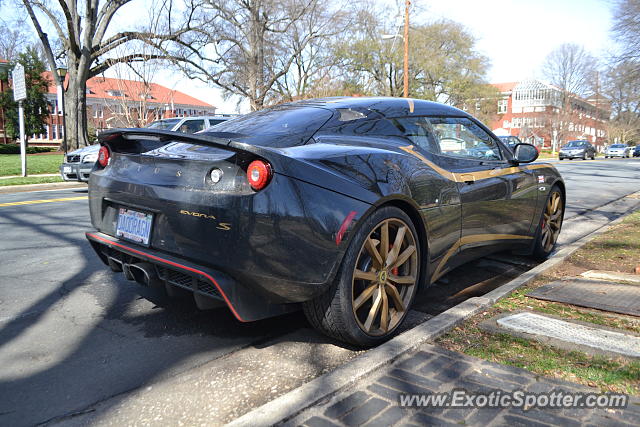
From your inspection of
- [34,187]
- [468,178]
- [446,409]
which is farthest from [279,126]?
[34,187]

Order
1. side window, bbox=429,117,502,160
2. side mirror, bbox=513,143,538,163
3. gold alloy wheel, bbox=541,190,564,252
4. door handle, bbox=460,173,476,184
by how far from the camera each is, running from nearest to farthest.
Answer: door handle, bbox=460,173,476,184, side window, bbox=429,117,502,160, side mirror, bbox=513,143,538,163, gold alloy wheel, bbox=541,190,564,252

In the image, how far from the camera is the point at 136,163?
9.68 feet

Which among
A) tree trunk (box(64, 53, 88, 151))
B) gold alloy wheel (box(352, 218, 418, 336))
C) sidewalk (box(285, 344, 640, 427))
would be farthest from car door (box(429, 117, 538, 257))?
tree trunk (box(64, 53, 88, 151))

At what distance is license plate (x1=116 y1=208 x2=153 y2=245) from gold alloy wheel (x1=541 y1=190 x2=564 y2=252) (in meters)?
3.80

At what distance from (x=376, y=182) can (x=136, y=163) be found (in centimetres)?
143

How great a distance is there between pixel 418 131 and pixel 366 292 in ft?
4.24

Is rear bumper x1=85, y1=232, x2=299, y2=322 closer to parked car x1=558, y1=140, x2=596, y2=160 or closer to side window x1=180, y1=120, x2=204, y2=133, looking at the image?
side window x1=180, y1=120, x2=204, y2=133

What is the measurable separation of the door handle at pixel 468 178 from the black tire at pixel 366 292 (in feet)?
2.42

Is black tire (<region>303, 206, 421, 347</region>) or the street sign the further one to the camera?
the street sign

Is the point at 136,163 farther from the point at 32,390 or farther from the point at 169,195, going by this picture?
the point at 32,390

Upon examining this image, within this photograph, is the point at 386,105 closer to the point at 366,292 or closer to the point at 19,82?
the point at 366,292

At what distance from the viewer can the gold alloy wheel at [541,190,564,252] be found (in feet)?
16.3

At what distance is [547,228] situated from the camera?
5.02 meters

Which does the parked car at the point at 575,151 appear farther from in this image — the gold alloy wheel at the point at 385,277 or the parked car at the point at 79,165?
the gold alloy wheel at the point at 385,277
